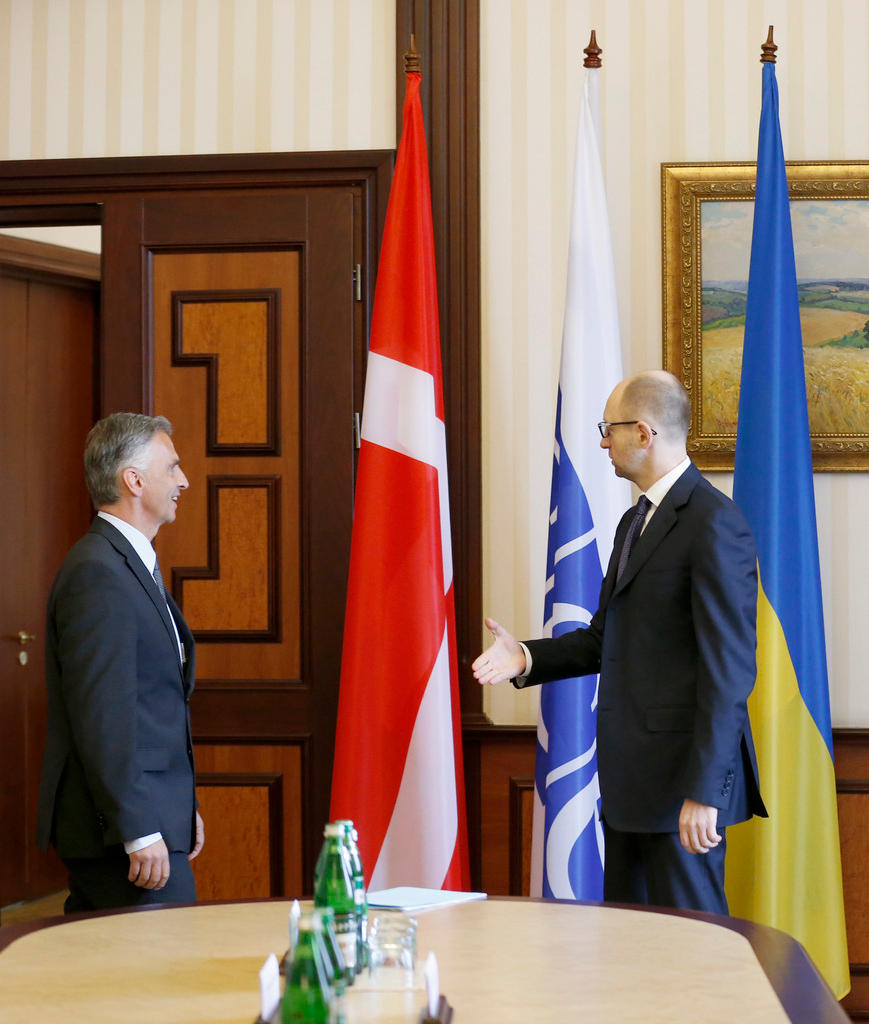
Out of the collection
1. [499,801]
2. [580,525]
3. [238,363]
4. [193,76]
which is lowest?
[499,801]

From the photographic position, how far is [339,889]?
1.38 m

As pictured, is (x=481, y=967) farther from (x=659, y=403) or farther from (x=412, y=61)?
(x=412, y=61)

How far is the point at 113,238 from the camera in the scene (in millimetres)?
3566

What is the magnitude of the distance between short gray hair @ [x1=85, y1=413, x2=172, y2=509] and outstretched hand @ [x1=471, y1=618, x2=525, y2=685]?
2.70ft

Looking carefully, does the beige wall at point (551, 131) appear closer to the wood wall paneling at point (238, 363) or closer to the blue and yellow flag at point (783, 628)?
the blue and yellow flag at point (783, 628)

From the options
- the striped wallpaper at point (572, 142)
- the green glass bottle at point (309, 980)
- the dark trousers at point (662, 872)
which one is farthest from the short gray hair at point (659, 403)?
the green glass bottle at point (309, 980)

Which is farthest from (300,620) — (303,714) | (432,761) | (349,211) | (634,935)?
(634,935)

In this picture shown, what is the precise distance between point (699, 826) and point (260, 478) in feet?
5.99

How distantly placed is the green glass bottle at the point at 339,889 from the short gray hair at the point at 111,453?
4.10 ft

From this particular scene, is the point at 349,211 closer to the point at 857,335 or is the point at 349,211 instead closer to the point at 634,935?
the point at 857,335

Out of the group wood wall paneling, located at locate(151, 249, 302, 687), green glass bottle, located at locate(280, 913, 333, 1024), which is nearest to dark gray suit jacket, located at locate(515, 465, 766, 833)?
green glass bottle, located at locate(280, 913, 333, 1024)

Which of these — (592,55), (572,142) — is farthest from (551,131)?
(592,55)

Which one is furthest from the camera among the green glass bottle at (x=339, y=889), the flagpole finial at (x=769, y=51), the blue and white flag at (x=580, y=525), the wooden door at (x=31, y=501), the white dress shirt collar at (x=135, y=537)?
the wooden door at (x=31, y=501)

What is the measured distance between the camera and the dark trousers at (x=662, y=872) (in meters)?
2.22
